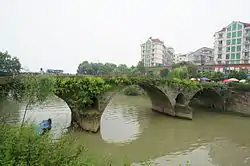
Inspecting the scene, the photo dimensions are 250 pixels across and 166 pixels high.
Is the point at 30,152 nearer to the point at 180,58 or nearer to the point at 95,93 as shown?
the point at 95,93

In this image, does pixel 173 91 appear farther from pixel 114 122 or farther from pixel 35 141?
pixel 35 141

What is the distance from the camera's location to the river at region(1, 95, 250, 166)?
10.5m

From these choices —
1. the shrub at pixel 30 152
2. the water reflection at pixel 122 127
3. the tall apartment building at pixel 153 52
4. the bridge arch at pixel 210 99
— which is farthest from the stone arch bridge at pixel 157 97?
the tall apartment building at pixel 153 52

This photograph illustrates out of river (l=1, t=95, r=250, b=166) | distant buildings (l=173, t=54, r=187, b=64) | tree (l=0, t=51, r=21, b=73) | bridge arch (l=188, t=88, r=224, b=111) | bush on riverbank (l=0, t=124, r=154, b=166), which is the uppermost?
distant buildings (l=173, t=54, r=187, b=64)

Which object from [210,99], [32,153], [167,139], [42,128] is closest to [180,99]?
[167,139]

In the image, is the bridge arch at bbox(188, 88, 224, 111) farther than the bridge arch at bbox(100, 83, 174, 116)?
Yes

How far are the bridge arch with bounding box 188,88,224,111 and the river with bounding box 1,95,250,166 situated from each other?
466 centimetres

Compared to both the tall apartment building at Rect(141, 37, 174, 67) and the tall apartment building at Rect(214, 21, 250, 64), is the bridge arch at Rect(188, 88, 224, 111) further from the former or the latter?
the tall apartment building at Rect(141, 37, 174, 67)

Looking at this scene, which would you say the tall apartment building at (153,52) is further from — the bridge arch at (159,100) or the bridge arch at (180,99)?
the bridge arch at (180,99)

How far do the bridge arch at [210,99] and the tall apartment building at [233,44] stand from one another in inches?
1020

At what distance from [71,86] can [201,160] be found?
8.81m

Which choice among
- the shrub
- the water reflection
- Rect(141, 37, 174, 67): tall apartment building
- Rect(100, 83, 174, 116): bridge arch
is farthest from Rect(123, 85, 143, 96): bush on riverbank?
the shrub

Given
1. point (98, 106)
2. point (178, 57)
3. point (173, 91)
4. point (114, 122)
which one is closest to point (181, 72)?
point (173, 91)

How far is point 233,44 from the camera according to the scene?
162ft
